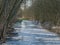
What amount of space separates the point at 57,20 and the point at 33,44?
7.81 m

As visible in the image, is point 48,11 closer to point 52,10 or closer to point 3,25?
point 52,10

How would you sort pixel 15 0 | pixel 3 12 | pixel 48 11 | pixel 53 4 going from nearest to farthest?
pixel 3 12
pixel 15 0
pixel 53 4
pixel 48 11

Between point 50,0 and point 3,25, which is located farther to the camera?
point 50,0

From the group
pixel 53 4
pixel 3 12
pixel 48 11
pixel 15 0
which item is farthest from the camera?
pixel 48 11

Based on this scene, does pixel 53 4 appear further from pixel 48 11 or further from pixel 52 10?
pixel 48 11

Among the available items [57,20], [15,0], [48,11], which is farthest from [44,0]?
[15,0]

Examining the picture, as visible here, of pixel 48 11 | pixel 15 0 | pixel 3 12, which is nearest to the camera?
pixel 3 12

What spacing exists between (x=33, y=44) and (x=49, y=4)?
29.0 feet

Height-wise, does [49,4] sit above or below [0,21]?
above

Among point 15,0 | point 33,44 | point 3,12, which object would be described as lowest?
point 33,44

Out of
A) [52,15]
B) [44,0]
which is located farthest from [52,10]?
[44,0]

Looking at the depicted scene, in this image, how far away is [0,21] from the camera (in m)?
9.91

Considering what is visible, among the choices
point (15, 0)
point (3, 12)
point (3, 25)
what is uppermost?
point (15, 0)

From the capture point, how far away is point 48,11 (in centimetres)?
1867
